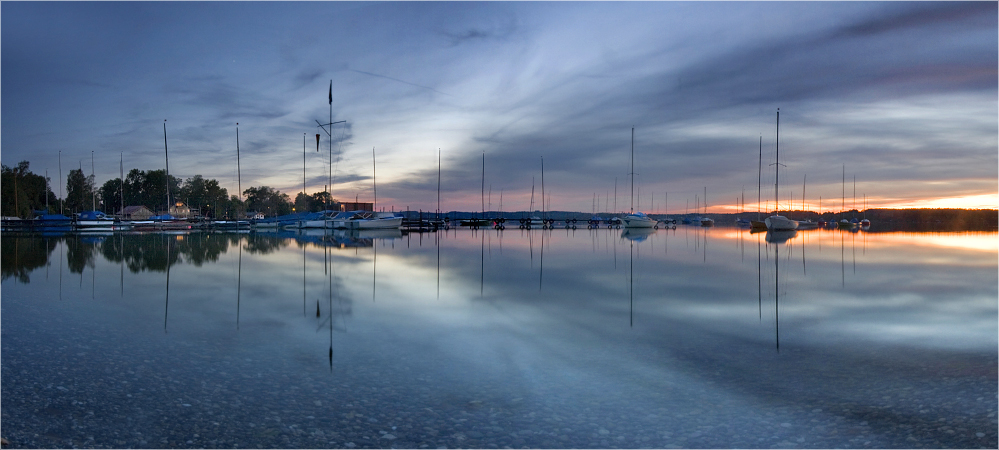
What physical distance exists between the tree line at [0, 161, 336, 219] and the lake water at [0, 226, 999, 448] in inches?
3587

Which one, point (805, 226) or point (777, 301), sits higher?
point (805, 226)

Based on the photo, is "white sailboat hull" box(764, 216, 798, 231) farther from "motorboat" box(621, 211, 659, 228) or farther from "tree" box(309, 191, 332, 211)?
"tree" box(309, 191, 332, 211)

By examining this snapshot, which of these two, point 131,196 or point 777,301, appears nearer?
point 777,301

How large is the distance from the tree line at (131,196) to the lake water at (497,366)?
299 ft

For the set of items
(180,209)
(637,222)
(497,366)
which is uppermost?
(180,209)

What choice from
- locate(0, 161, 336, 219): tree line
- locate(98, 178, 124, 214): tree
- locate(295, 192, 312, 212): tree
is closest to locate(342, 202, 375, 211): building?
locate(0, 161, 336, 219): tree line

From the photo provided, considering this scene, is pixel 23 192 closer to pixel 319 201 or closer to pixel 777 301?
pixel 319 201

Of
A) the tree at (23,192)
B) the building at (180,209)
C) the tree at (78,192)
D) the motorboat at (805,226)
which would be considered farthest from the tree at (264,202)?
the motorboat at (805,226)

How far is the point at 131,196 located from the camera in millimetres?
133500

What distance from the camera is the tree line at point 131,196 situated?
299 feet

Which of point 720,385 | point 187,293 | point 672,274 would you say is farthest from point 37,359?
point 672,274

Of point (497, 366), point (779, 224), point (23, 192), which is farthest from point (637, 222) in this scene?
point (23, 192)

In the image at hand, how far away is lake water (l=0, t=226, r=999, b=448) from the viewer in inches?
203

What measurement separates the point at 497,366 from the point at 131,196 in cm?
15404
